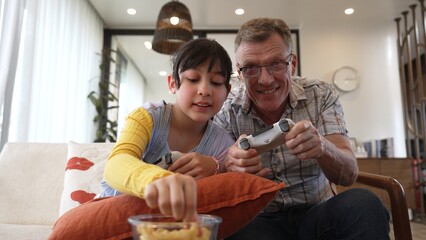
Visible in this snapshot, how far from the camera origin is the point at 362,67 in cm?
466

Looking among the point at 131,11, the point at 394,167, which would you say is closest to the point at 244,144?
the point at 394,167

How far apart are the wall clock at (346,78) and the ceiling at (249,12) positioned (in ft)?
2.11

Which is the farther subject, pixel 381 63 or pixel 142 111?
pixel 381 63

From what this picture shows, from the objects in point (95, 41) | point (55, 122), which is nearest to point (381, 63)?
point (95, 41)

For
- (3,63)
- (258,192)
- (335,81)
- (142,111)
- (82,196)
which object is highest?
(335,81)

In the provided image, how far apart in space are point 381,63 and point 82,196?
4.50 meters

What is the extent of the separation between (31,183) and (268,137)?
1355 mm

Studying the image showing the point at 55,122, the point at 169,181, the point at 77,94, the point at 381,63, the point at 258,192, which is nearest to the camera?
the point at 169,181

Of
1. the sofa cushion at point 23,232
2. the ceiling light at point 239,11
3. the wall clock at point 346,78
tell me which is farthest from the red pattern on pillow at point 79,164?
the wall clock at point 346,78

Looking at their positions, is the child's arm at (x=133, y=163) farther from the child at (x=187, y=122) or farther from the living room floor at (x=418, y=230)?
the living room floor at (x=418, y=230)

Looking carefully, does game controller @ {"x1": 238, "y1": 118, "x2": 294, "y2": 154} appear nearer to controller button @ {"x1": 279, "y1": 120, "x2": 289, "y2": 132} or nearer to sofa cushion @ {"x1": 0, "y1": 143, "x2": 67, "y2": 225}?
controller button @ {"x1": 279, "y1": 120, "x2": 289, "y2": 132}

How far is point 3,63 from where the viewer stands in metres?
2.39

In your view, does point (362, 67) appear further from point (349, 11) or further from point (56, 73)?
point (56, 73)

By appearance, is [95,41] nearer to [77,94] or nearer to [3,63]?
[77,94]
